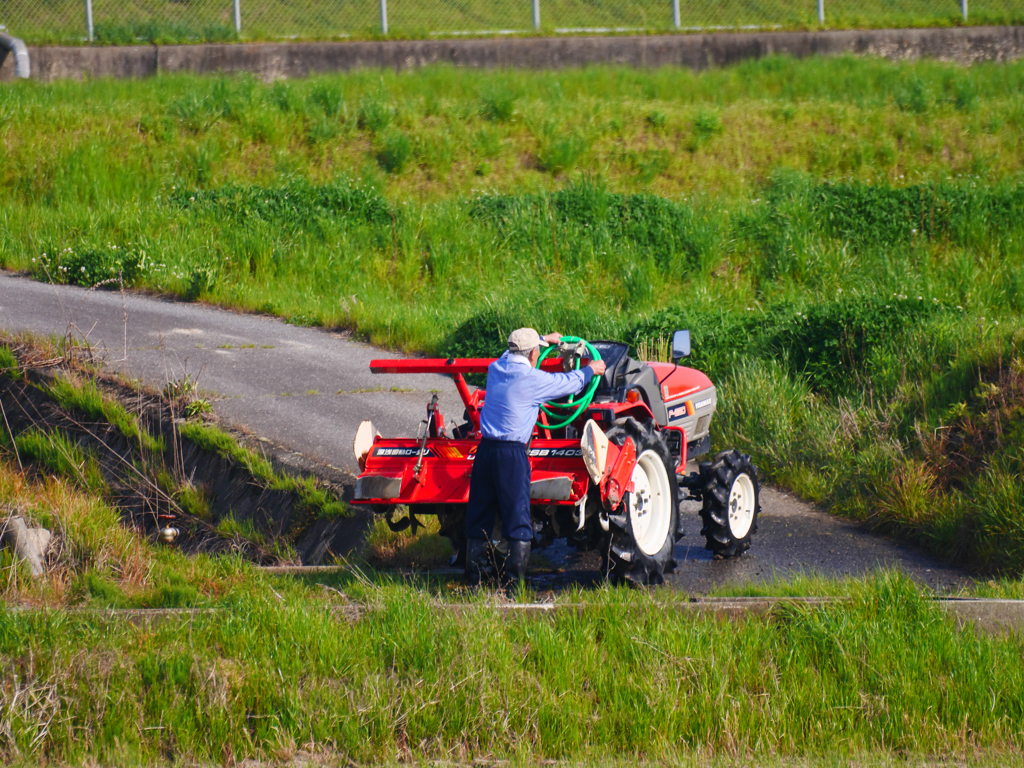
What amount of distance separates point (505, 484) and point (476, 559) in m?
0.61

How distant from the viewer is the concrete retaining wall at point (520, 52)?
21328mm

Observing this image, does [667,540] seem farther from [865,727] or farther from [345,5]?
[345,5]

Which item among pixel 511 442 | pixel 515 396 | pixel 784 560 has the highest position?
pixel 515 396

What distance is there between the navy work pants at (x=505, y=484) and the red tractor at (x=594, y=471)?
0.15 metres

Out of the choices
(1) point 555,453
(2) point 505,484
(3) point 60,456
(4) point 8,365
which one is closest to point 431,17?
(4) point 8,365

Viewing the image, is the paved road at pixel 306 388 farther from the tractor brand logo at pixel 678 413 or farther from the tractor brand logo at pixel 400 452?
the tractor brand logo at pixel 400 452

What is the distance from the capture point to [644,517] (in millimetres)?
7137

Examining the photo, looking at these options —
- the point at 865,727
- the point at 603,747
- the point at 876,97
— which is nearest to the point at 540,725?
the point at 603,747

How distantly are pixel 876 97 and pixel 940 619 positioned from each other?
718 inches

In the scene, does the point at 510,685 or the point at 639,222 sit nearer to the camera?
the point at 510,685

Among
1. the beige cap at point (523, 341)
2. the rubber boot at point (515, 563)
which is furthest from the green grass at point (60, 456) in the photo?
the beige cap at point (523, 341)

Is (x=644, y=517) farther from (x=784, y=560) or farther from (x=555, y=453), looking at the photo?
(x=784, y=560)

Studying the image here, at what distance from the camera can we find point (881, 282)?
16016mm

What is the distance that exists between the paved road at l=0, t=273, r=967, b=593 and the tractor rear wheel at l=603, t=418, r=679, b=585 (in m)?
0.49
